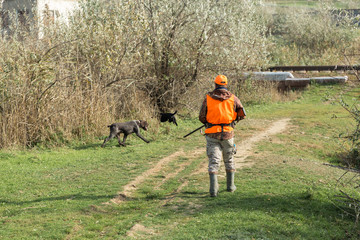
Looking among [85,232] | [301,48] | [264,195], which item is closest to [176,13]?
[264,195]

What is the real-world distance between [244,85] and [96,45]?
8.84 meters

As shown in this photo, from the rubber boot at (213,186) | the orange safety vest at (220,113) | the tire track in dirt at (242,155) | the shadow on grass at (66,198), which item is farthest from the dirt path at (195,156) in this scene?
the orange safety vest at (220,113)

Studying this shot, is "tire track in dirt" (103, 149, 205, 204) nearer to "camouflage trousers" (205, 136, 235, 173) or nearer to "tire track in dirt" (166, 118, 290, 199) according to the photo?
"tire track in dirt" (166, 118, 290, 199)

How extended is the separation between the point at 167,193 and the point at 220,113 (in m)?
1.94

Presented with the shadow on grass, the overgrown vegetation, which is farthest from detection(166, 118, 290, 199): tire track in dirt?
the overgrown vegetation

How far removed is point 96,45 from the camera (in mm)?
15031

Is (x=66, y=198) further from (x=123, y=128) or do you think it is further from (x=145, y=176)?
(x=123, y=128)

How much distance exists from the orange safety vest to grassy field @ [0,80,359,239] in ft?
4.04

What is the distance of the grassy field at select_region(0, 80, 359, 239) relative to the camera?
22.5 feet

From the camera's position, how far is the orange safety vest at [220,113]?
317 inches

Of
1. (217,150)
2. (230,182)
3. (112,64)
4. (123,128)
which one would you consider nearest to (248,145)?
(123,128)

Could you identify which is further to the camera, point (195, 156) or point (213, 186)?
point (195, 156)

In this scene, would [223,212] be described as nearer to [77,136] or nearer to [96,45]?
[77,136]

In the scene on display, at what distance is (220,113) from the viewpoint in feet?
26.5
